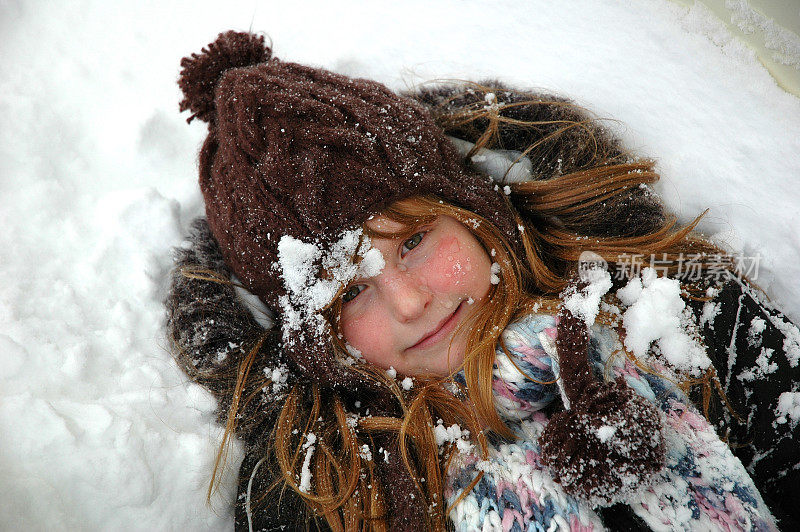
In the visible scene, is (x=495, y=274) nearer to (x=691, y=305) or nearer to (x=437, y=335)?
(x=437, y=335)

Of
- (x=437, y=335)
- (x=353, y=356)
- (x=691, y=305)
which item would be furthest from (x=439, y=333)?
(x=691, y=305)

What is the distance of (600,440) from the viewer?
1070mm

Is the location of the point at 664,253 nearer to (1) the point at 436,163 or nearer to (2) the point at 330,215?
(1) the point at 436,163

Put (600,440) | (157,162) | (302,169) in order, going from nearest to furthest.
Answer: (600,440)
(302,169)
(157,162)

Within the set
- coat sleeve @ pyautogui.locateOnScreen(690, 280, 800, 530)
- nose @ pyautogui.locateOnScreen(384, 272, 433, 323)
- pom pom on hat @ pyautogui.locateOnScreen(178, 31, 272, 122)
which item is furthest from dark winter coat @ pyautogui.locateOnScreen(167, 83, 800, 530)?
nose @ pyautogui.locateOnScreen(384, 272, 433, 323)

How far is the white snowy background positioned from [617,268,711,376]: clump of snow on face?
404 mm

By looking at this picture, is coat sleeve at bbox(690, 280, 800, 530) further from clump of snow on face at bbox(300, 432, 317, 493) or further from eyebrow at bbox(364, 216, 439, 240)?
clump of snow on face at bbox(300, 432, 317, 493)

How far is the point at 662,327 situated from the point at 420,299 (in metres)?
0.60

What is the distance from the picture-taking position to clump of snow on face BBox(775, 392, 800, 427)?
50.9 inches

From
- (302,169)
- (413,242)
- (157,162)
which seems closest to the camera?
(302,169)

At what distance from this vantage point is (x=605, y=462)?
41.9 inches

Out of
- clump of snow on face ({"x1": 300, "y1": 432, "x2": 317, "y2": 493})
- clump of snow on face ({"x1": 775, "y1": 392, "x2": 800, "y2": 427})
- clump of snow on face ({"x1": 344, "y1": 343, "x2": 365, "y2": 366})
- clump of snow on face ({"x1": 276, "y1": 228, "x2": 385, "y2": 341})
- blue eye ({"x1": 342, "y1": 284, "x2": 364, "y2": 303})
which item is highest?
clump of snow on face ({"x1": 775, "y1": 392, "x2": 800, "y2": 427})

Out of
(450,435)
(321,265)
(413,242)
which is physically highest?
(413,242)

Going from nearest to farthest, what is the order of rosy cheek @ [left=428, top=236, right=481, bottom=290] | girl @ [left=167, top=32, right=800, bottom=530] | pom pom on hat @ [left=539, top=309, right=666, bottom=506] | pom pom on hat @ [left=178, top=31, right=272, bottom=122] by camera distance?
pom pom on hat @ [left=539, top=309, right=666, bottom=506] < girl @ [left=167, top=32, right=800, bottom=530] < rosy cheek @ [left=428, top=236, right=481, bottom=290] < pom pom on hat @ [left=178, top=31, right=272, bottom=122]
